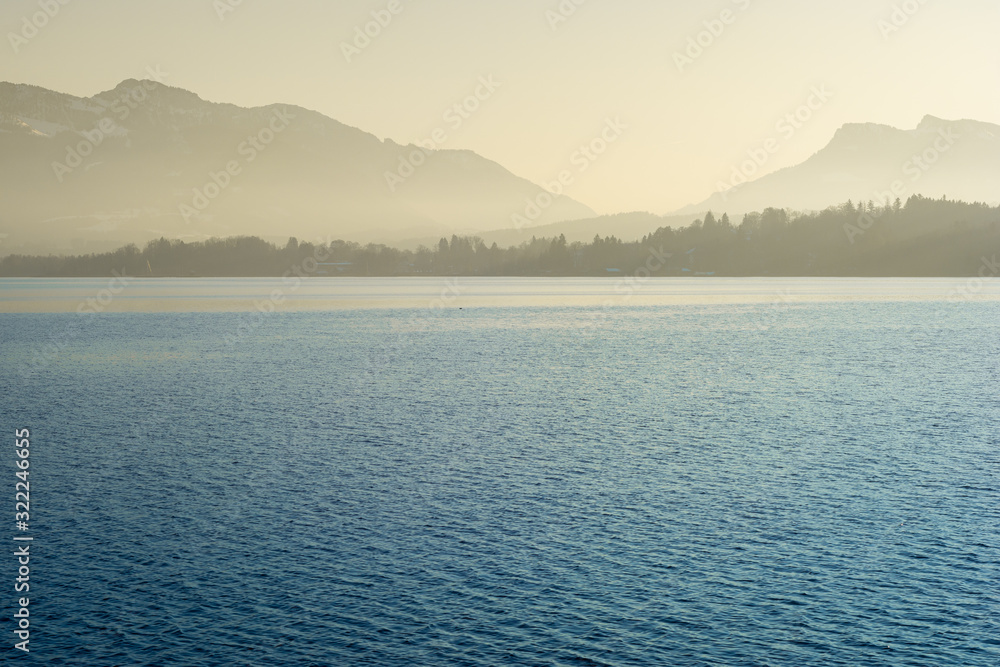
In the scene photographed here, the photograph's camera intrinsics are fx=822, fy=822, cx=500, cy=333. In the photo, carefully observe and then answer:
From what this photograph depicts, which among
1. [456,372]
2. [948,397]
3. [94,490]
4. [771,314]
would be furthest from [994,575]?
[771,314]

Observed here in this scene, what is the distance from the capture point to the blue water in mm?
17812

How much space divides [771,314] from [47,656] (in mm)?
141852

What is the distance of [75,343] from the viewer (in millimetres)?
86688

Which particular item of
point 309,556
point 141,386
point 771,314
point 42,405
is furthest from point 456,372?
point 771,314

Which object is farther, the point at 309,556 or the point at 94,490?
the point at 94,490

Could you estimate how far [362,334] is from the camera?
103438 millimetres

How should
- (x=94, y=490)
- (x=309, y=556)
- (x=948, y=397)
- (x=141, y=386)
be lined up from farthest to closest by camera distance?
(x=141, y=386), (x=948, y=397), (x=94, y=490), (x=309, y=556)

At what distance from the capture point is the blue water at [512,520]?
17812mm

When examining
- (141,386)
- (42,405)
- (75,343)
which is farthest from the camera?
(75,343)

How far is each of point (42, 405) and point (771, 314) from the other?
124210 mm

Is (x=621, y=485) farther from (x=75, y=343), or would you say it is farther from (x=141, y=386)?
(x=75, y=343)

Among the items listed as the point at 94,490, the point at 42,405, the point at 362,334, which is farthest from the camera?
the point at 362,334

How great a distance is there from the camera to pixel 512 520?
2553 cm

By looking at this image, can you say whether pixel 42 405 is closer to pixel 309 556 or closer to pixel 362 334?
pixel 309 556
